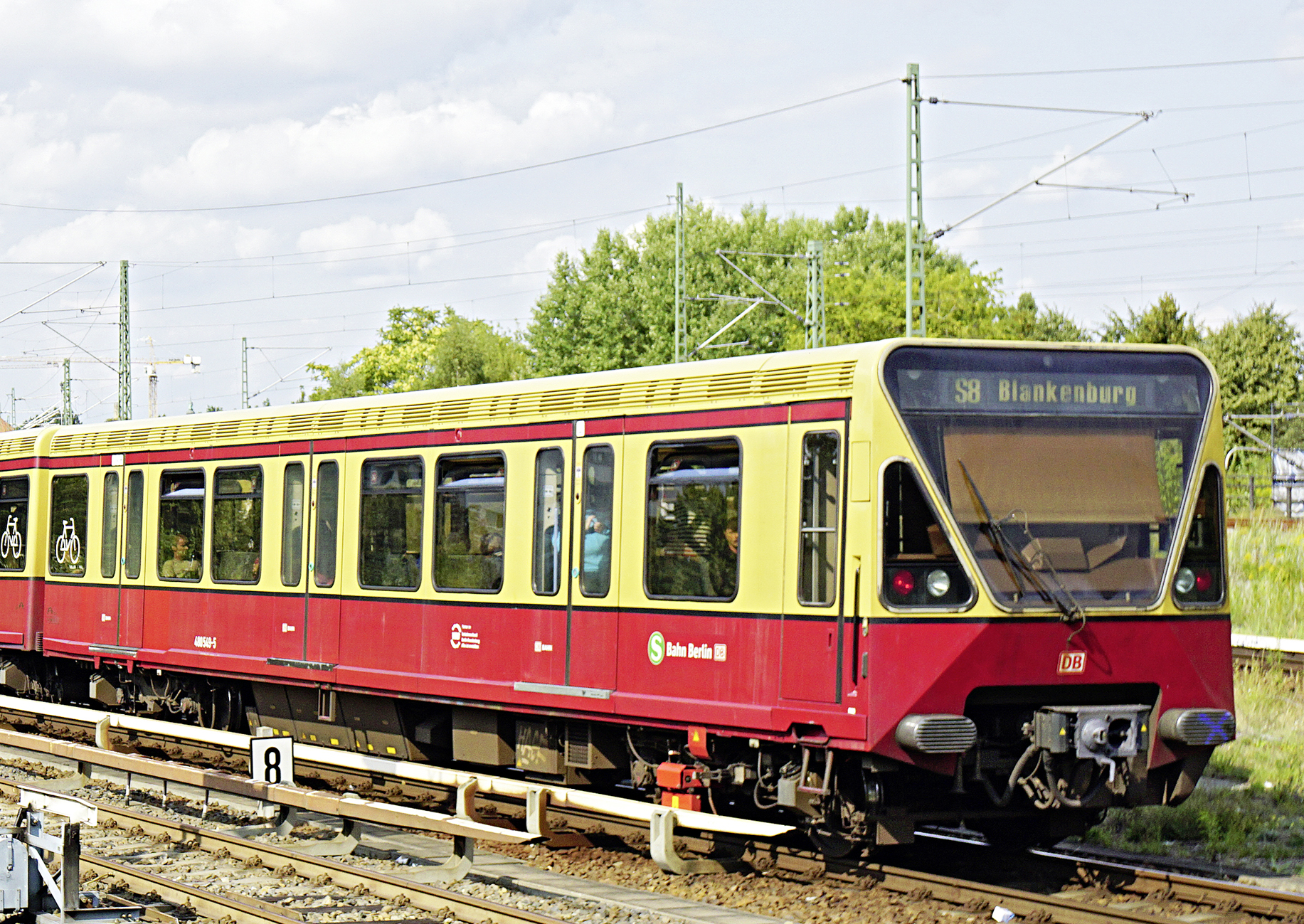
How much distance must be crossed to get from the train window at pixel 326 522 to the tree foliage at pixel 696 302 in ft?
139

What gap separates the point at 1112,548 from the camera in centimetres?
937

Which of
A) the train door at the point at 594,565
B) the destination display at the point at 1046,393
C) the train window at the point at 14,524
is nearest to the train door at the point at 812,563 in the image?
the destination display at the point at 1046,393

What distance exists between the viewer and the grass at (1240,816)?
1071cm

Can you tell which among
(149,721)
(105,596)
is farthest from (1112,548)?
(105,596)

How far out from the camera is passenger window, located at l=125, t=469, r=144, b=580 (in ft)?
54.3

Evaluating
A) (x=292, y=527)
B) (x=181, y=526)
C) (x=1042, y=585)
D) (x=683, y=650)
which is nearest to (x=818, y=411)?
(x=1042, y=585)

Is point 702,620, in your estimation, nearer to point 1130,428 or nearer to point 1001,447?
point 1001,447

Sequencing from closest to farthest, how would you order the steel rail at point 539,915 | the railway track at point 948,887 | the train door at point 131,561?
1. the steel rail at point 539,915
2. the railway track at point 948,887
3. the train door at point 131,561

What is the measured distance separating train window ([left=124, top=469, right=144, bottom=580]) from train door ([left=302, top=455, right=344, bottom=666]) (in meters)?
3.41

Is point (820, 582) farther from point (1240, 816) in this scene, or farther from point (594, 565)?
point (1240, 816)

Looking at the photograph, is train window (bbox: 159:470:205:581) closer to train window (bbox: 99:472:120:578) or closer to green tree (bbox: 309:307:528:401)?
train window (bbox: 99:472:120:578)

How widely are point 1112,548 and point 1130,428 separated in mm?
745

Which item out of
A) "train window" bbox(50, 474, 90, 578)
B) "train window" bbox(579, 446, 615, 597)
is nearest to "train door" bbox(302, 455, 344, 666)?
"train window" bbox(579, 446, 615, 597)

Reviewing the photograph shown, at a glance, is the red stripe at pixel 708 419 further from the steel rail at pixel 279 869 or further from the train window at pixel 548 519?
the steel rail at pixel 279 869
